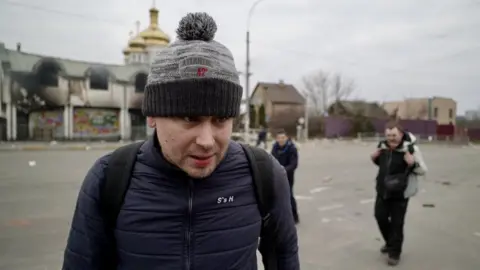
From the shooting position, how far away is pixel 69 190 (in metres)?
8.70

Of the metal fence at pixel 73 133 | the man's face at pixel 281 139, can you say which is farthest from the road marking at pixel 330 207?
the metal fence at pixel 73 133

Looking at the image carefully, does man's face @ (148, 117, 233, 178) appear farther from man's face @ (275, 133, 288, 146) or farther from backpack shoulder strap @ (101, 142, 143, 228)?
man's face @ (275, 133, 288, 146)

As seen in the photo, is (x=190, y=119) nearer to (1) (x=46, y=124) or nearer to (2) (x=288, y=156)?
(2) (x=288, y=156)

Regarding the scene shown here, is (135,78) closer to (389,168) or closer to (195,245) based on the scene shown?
(389,168)

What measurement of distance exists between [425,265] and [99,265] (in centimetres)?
428

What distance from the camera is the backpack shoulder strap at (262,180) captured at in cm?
146

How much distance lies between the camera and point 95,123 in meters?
31.5

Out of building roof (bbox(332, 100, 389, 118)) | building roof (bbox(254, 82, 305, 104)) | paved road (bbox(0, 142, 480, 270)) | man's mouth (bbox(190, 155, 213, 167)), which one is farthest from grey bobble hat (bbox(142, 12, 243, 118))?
building roof (bbox(254, 82, 305, 104))

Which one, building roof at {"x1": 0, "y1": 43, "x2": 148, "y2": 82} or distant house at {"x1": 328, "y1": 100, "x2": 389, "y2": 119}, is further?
distant house at {"x1": 328, "y1": 100, "x2": 389, "y2": 119}

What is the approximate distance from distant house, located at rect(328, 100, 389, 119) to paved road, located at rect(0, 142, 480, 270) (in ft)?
129

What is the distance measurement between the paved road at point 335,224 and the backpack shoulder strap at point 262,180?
3.07m

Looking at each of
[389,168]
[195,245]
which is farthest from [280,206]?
[389,168]

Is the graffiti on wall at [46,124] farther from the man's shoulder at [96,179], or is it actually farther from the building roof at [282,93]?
the building roof at [282,93]

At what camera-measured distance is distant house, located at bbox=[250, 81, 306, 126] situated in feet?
173
